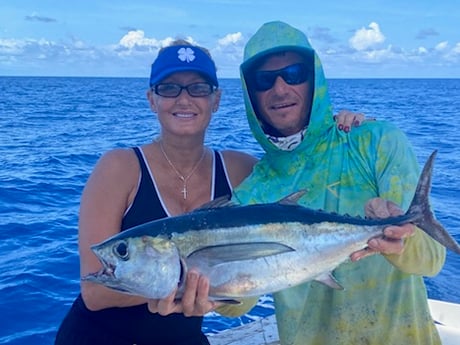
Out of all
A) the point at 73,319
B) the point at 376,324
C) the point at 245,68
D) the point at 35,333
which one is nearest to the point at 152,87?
the point at 245,68

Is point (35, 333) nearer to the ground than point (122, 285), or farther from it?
nearer to the ground

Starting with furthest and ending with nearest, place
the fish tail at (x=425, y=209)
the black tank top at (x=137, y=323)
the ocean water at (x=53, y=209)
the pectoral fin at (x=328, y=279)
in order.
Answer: the ocean water at (x=53, y=209) < the black tank top at (x=137, y=323) < the pectoral fin at (x=328, y=279) < the fish tail at (x=425, y=209)

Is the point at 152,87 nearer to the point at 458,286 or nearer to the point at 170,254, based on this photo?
the point at 170,254

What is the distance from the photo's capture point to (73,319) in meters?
3.85

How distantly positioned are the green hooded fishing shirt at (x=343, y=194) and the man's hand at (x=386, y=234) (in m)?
0.17

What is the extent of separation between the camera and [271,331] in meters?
5.11

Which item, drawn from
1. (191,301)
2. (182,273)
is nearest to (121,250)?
(182,273)

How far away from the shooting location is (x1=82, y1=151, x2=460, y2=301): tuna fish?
281cm

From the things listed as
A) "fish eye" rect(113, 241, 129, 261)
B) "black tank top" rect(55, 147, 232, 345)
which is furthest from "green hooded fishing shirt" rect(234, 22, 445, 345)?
"fish eye" rect(113, 241, 129, 261)

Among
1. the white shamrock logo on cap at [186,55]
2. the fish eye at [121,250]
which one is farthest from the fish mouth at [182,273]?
the white shamrock logo on cap at [186,55]

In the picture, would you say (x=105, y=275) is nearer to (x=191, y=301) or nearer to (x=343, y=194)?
(x=191, y=301)

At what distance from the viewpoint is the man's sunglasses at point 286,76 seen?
358 cm

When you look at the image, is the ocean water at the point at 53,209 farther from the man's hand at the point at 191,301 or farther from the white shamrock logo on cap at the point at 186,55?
the white shamrock logo on cap at the point at 186,55

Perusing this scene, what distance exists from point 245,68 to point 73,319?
6.66 ft
